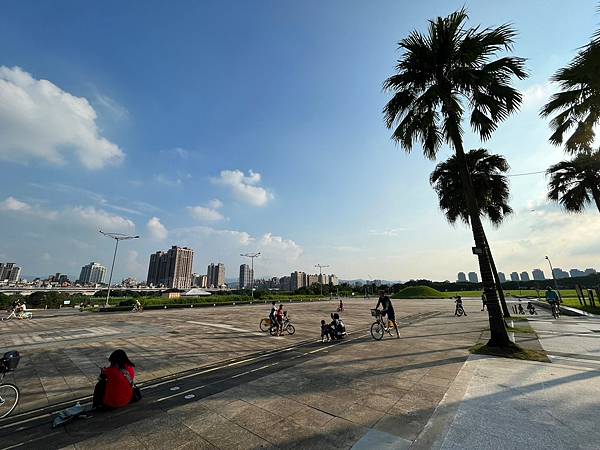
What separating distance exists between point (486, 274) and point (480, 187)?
11565mm

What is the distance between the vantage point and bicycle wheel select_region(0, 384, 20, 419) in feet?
17.2

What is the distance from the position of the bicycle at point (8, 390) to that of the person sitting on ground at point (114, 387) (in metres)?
1.57

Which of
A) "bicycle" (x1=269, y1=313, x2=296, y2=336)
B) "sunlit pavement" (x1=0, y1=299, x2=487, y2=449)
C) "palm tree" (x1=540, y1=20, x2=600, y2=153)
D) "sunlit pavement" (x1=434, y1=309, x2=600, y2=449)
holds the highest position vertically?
"palm tree" (x1=540, y1=20, x2=600, y2=153)

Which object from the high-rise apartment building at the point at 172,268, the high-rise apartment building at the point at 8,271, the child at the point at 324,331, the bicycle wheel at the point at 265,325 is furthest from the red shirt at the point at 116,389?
the high-rise apartment building at the point at 8,271

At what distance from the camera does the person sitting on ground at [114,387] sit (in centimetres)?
514

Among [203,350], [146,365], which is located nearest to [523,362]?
[203,350]

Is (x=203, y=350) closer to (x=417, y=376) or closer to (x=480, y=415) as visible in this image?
(x=417, y=376)

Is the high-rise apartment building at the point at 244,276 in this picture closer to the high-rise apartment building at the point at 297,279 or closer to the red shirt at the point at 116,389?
the high-rise apartment building at the point at 297,279

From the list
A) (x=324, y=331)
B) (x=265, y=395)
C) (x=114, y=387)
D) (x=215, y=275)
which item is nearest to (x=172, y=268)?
(x=215, y=275)

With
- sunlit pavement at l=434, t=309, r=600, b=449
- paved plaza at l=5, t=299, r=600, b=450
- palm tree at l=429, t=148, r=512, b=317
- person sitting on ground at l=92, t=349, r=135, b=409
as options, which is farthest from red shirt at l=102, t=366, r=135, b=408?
palm tree at l=429, t=148, r=512, b=317

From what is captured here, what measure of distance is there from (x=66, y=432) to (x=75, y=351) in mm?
8105

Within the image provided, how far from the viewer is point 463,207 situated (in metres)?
20.0

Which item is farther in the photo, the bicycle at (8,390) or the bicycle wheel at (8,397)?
the bicycle wheel at (8,397)

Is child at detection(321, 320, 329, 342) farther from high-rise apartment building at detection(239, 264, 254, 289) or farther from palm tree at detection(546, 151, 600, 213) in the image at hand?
high-rise apartment building at detection(239, 264, 254, 289)
